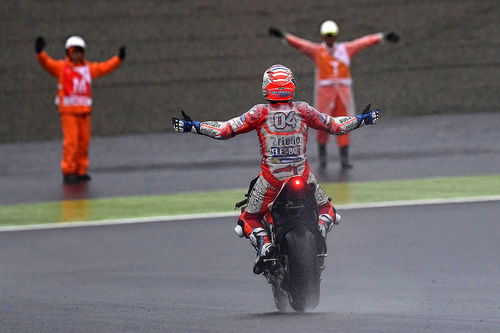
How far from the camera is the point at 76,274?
12.8 meters

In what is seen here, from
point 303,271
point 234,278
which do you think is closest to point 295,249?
point 303,271

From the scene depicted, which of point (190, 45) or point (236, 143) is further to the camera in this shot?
point (190, 45)

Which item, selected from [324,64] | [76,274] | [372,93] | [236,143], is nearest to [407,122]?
[372,93]

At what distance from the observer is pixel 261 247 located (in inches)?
421

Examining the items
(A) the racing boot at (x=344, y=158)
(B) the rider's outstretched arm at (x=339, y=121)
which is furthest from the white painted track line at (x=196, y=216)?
(B) the rider's outstretched arm at (x=339, y=121)

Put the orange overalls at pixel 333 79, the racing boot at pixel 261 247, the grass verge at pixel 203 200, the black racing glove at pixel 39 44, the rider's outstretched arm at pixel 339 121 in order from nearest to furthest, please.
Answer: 1. the racing boot at pixel 261 247
2. the rider's outstretched arm at pixel 339 121
3. the grass verge at pixel 203 200
4. the black racing glove at pixel 39 44
5. the orange overalls at pixel 333 79

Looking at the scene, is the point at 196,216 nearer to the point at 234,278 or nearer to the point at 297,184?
the point at 234,278

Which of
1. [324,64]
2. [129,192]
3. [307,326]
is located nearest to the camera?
[307,326]

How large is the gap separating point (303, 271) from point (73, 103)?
1055 centimetres

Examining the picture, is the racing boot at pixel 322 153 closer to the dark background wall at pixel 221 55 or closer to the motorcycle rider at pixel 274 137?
the dark background wall at pixel 221 55

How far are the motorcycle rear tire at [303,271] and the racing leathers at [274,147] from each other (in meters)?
0.50

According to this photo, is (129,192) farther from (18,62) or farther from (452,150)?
(18,62)

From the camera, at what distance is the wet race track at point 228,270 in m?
9.91

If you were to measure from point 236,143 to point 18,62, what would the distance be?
4400mm
